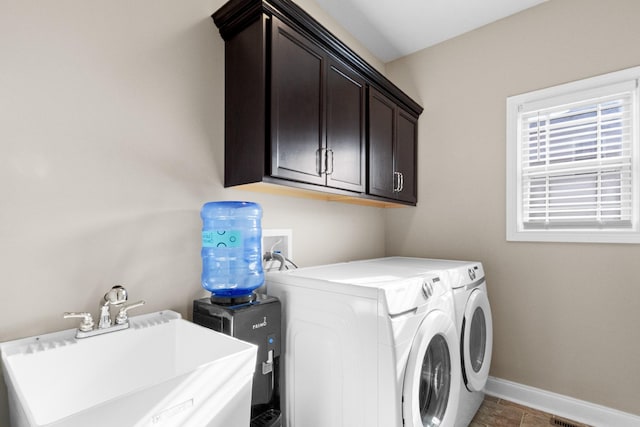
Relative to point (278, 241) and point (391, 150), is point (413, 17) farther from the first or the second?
point (278, 241)

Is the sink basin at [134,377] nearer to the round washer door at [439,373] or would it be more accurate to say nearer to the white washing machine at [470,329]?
the round washer door at [439,373]

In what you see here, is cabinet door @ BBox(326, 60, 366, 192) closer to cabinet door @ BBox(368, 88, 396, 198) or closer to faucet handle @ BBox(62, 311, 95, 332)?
cabinet door @ BBox(368, 88, 396, 198)

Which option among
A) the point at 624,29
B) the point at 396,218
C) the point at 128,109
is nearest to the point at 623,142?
the point at 624,29

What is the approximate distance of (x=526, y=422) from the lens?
6.60ft

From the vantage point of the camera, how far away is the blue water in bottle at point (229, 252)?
148 cm

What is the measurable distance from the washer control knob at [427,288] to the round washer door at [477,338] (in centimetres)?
46

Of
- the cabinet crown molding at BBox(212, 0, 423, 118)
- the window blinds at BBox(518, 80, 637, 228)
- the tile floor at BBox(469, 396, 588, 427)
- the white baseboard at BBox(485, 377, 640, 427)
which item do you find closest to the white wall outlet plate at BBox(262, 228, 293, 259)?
the cabinet crown molding at BBox(212, 0, 423, 118)

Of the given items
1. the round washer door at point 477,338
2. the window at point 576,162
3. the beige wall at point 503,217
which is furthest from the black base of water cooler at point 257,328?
the window at point 576,162

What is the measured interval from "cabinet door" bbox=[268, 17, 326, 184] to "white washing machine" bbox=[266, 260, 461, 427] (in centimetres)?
55

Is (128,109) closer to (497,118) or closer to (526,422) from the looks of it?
(497,118)

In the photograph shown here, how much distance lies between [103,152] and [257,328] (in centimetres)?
95

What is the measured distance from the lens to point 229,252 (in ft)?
5.00

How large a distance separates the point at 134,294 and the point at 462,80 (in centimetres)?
269

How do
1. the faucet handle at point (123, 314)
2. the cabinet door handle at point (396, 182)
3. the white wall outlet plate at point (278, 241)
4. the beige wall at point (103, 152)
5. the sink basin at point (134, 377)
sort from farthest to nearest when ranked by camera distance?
the cabinet door handle at point (396, 182)
the white wall outlet plate at point (278, 241)
the faucet handle at point (123, 314)
the beige wall at point (103, 152)
the sink basin at point (134, 377)
